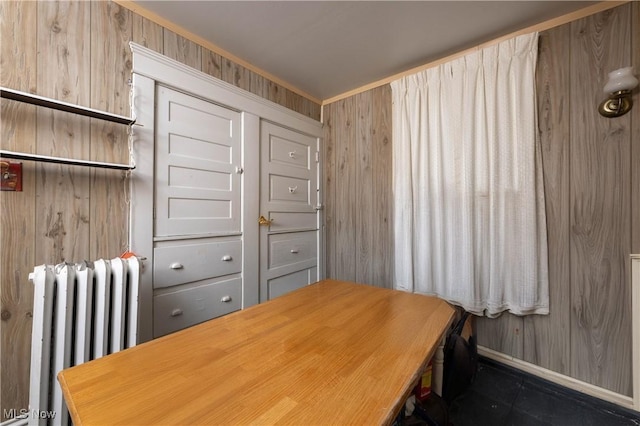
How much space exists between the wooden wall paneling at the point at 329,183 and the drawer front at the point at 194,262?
1110 mm

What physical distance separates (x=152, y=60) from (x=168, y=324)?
1.72 m

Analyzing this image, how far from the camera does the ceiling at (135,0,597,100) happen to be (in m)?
1.52

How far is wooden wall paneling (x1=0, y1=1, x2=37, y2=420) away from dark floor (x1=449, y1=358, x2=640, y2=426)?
221 cm

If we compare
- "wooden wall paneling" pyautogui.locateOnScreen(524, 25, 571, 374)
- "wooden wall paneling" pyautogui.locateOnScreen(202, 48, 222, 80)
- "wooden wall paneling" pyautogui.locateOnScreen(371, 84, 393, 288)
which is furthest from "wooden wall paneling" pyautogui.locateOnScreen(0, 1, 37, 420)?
"wooden wall paneling" pyautogui.locateOnScreen(524, 25, 571, 374)

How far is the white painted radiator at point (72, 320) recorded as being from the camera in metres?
1.06

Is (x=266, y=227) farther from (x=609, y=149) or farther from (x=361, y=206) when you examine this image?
(x=609, y=149)

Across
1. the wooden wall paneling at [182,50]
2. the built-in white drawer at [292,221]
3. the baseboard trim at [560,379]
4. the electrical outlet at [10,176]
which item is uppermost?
the wooden wall paneling at [182,50]

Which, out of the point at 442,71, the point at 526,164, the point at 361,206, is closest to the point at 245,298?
the point at 361,206

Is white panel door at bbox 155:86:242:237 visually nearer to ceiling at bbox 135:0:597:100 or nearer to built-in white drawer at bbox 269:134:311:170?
built-in white drawer at bbox 269:134:311:170

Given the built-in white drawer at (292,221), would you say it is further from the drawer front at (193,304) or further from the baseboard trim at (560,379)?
the baseboard trim at (560,379)

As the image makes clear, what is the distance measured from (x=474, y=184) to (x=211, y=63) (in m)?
2.18

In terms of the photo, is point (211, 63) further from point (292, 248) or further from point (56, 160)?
point (292, 248)

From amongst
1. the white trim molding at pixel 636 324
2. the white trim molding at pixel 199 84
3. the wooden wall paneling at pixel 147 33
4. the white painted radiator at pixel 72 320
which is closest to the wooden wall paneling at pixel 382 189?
the white trim molding at pixel 199 84

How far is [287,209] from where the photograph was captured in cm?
250
